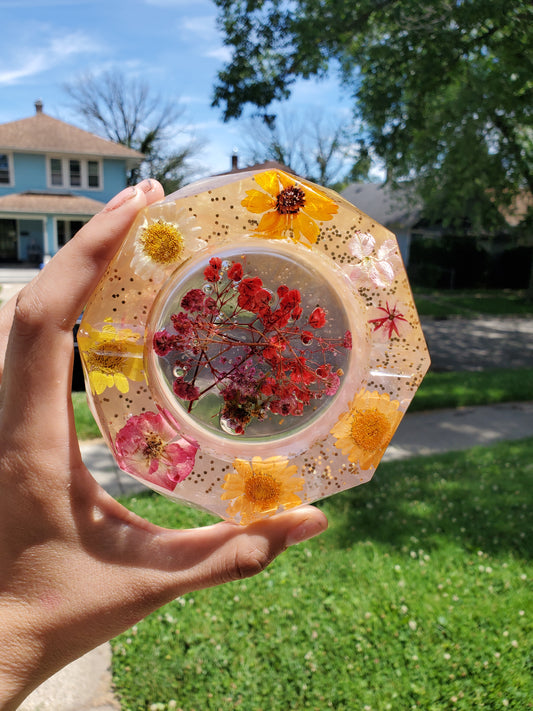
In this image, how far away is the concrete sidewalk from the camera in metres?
2.86

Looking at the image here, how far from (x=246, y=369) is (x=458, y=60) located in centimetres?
801

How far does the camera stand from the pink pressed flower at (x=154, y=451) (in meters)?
1.29

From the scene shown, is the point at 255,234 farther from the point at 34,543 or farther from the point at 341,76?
the point at 341,76

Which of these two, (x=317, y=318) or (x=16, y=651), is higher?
(x=317, y=318)

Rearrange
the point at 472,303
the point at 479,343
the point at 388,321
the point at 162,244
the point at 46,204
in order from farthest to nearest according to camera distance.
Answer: the point at 46,204 < the point at 472,303 < the point at 479,343 < the point at 388,321 < the point at 162,244

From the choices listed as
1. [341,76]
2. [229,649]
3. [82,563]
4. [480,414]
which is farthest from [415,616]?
[341,76]

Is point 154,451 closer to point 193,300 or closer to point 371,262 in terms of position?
point 193,300

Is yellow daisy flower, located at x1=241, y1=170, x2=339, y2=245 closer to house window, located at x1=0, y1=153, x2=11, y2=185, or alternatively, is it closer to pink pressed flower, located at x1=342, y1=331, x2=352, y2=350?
pink pressed flower, located at x1=342, y1=331, x2=352, y2=350

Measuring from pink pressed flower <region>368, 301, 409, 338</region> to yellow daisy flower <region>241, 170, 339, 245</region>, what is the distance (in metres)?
0.24

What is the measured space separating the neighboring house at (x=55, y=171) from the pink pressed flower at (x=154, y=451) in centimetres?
2680

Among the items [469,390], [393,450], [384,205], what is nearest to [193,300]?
[393,450]

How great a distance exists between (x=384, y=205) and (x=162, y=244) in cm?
3256

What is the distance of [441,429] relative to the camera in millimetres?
6641

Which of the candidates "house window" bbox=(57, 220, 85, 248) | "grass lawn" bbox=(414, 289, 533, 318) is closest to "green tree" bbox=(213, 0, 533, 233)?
"grass lawn" bbox=(414, 289, 533, 318)
